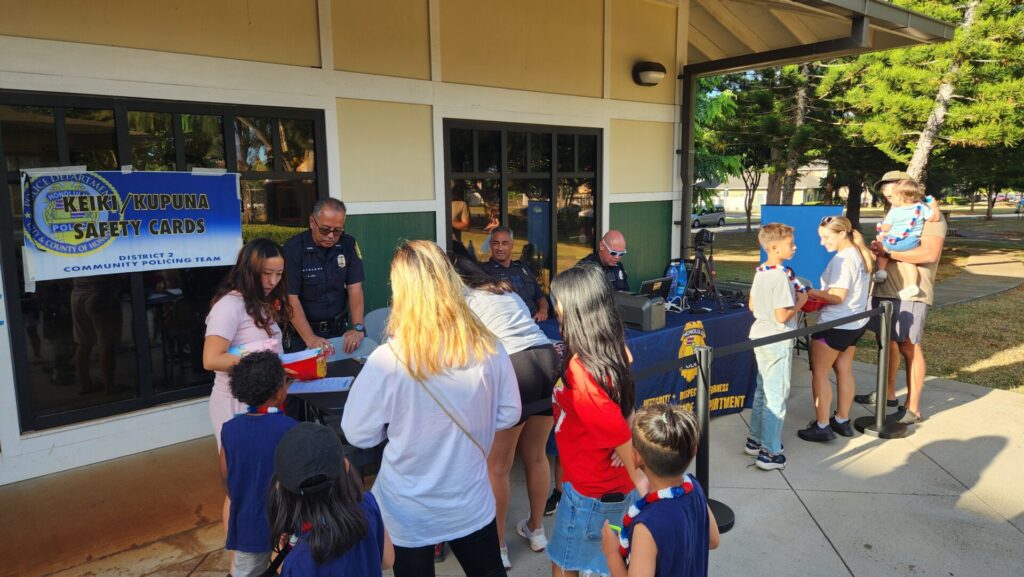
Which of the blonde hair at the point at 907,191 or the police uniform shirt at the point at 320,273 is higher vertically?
the blonde hair at the point at 907,191

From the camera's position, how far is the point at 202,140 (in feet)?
14.5

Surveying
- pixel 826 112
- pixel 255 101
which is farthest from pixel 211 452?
pixel 826 112

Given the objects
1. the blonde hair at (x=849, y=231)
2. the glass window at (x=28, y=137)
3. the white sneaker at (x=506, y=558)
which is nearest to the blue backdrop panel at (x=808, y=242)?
the blonde hair at (x=849, y=231)

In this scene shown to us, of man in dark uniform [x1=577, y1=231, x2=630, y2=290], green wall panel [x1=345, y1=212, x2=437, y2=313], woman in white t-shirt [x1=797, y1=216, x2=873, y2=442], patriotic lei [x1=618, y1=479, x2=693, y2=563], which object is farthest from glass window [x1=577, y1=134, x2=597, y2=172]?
patriotic lei [x1=618, y1=479, x2=693, y2=563]

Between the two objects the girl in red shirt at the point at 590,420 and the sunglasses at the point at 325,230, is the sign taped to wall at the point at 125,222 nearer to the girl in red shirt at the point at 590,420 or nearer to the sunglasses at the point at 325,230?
the sunglasses at the point at 325,230

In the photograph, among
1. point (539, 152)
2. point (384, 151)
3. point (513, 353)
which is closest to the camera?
point (513, 353)

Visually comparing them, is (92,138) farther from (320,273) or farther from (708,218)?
(708,218)

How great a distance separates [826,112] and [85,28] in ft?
53.2

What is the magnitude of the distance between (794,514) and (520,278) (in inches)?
97.4

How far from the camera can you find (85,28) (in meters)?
3.85

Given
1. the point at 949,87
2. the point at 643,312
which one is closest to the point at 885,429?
the point at 643,312

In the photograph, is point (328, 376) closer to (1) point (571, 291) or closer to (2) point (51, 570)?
(2) point (51, 570)

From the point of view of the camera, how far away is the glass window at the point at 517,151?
6277mm

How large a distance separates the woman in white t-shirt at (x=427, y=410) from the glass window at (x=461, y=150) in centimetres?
379
